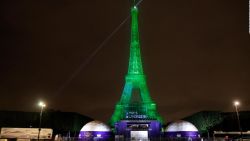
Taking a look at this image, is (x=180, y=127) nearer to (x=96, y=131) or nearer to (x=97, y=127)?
(x=97, y=127)

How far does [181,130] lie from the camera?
74688 mm

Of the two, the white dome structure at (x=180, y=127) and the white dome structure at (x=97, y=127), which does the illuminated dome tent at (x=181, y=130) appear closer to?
the white dome structure at (x=180, y=127)

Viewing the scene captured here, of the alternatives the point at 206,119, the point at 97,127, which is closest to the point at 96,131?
the point at 97,127

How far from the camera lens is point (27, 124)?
307ft

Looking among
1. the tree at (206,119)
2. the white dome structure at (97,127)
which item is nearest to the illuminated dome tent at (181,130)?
the white dome structure at (97,127)

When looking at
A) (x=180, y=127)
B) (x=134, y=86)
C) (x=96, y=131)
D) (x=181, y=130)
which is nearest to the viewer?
(x=96, y=131)

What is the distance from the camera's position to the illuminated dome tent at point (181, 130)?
2928 inches

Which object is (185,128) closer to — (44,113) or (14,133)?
(14,133)

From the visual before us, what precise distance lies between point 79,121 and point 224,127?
56023 mm

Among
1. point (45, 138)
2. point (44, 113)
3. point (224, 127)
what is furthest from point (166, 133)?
point (44, 113)

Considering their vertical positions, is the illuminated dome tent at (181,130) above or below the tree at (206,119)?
below

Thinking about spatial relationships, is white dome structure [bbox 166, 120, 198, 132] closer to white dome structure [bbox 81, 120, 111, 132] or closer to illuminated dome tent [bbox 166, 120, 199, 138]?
illuminated dome tent [bbox 166, 120, 199, 138]

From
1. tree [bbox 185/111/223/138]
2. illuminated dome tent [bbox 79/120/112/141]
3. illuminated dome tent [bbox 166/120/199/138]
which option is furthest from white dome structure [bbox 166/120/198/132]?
tree [bbox 185/111/223/138]

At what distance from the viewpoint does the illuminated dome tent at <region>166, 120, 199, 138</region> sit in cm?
7436
